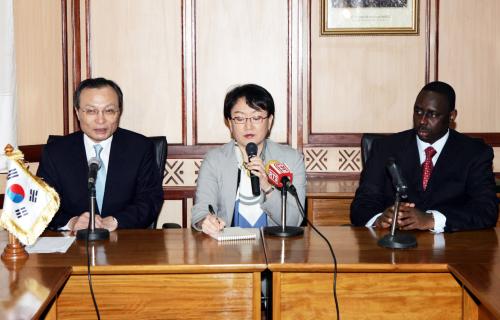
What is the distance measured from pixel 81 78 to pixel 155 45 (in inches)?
22.0

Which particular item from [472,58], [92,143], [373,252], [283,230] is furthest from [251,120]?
[472,58]

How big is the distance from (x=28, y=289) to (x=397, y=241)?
4.49ft

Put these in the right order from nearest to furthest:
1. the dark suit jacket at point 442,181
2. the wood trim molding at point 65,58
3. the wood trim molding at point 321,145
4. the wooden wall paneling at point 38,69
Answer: the dark suit jacket at point 442,181 < the wooden wall paneling at point 38,69 < the wood trim molding at point 65,58 < the wood trim molding at point 321,145

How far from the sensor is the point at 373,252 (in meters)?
2.36

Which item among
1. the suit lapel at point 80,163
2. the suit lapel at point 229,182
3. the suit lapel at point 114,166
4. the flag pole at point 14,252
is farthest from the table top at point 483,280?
the suit lapel at point 80,163

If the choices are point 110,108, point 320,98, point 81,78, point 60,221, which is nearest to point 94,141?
point 110,108

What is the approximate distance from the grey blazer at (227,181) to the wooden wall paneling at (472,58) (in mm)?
1793

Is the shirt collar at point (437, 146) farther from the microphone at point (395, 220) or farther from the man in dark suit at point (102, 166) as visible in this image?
the man in dark suit at point (102, 166)

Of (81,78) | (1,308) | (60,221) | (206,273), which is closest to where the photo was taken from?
(1,308)

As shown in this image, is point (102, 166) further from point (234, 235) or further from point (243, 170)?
point (234, 235)

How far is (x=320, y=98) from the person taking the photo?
4387 millimetres

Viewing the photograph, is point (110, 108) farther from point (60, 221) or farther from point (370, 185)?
point (370, 185)

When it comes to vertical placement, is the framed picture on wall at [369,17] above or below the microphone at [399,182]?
above

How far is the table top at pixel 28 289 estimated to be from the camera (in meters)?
1.71
